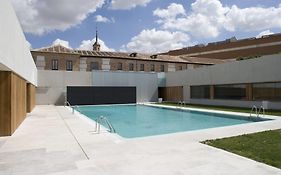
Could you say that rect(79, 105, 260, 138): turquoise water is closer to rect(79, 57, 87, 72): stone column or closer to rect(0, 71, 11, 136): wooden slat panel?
rect(0, 71, 11, 136): wooden slat panel

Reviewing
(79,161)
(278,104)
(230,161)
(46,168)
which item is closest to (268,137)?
(230,161)

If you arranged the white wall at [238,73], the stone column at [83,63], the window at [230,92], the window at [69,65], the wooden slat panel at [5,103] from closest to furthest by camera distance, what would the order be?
the wooden slat panel at [5,103]
the white wall at [238,73]
the window at [230,92]
the window at [69,65]
the stone column at [83,63]

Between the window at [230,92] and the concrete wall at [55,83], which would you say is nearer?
the window at [230,92]

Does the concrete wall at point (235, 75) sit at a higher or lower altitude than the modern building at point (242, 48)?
lower

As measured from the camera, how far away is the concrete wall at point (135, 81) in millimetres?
28922

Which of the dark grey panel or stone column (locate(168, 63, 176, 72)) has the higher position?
stone column (locate(168, 63, 176, 72))

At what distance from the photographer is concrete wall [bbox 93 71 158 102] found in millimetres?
28922

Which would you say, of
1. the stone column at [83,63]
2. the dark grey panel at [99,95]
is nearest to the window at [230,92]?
the dark grey panel at [99,95]

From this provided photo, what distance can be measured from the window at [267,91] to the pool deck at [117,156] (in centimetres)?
1182

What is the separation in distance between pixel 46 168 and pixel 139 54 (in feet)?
128

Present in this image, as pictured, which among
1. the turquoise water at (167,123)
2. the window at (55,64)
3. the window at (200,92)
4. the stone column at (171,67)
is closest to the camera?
the turquoise water at (167,123)

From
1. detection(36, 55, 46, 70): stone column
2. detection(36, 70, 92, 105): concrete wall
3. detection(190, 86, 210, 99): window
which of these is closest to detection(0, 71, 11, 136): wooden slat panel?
detection(36, 70, 92, 105): concrete wall

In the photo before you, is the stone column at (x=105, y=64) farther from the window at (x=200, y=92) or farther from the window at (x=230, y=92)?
the window at (x=230, y=92)

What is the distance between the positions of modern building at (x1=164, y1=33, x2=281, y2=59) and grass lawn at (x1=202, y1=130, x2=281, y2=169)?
155 ft
